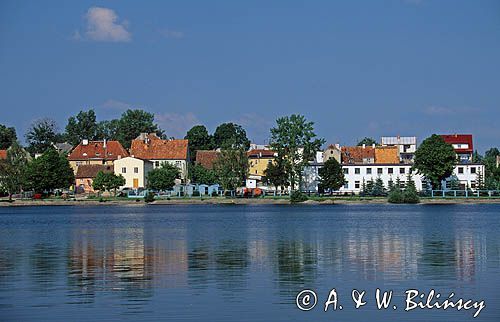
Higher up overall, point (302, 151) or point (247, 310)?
point (302, 151)

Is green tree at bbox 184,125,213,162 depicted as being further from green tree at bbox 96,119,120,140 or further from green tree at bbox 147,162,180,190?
green tree at bbox 147,162,180,190

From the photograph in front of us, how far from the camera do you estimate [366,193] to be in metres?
105

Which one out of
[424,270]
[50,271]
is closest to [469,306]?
[424,270]

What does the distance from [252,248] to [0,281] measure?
12.9 metres

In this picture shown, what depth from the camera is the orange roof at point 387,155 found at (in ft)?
379

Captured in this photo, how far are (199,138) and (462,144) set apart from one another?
4794 cm

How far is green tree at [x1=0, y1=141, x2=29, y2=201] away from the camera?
101 meters

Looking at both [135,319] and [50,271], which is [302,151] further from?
[135,319]

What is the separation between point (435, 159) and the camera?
102 metres

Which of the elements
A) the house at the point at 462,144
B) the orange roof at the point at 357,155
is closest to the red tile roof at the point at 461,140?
the house at the point at 462,144

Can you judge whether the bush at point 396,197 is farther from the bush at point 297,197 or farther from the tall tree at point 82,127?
the tall tree at point 82,127

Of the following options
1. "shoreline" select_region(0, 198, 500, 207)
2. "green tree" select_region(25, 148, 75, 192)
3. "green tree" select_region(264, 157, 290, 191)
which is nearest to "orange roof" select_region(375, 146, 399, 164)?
"green tree" select_region(264, 157, 290, 191)

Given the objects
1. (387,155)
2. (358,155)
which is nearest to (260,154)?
(358,155)

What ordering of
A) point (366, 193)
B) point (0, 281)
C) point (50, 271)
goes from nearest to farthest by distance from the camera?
point (0, 281) < point (50, 271) < point (366, 193)
